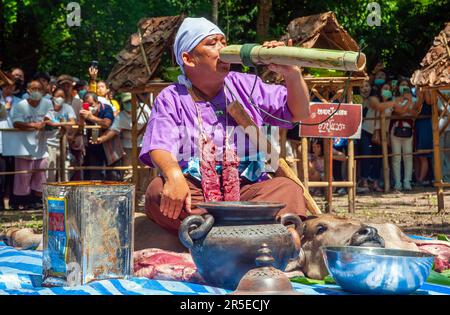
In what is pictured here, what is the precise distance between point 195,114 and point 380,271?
161cm

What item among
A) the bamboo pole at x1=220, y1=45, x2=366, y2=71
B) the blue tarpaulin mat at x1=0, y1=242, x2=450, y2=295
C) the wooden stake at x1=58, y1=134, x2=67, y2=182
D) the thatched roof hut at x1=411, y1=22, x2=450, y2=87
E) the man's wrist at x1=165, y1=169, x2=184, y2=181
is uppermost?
the thatched roof hut at x1=411, y1=22, x2=450, y2=87

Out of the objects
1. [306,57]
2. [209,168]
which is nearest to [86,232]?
[209,168]

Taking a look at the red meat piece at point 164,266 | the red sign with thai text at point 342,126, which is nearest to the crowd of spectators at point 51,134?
the red sign with thai text at point 342,126

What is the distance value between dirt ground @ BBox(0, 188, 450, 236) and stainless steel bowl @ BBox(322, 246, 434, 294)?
3807 mm

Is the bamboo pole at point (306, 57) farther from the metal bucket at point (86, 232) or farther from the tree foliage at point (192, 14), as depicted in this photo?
the tree foliage at point (192, 14)

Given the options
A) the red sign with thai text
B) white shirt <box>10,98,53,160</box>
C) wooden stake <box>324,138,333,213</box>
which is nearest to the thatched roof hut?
the red sign with thai text

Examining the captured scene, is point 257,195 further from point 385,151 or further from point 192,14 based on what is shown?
point 192,14

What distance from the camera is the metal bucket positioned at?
4.14 m

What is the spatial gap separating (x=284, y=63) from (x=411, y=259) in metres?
1.04

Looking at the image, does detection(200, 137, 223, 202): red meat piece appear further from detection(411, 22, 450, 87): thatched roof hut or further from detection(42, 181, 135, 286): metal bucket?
detection(411, 22, 450, 87): thatched roof hut

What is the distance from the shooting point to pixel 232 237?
3953 mm
